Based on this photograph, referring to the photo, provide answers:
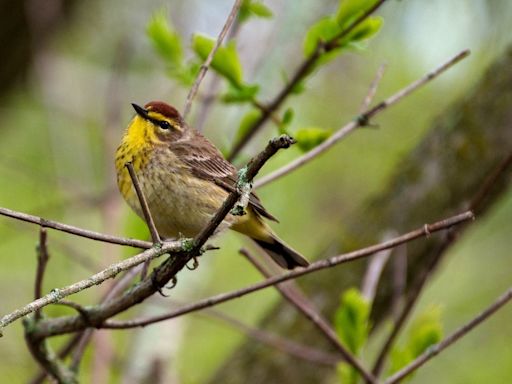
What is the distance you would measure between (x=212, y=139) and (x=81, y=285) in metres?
5.64

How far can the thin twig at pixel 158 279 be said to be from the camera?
219 centimetres

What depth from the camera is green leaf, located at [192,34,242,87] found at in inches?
137

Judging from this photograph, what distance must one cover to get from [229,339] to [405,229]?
3285 millimetres

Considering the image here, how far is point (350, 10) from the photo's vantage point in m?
3.33

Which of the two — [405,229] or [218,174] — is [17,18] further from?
[405,229]

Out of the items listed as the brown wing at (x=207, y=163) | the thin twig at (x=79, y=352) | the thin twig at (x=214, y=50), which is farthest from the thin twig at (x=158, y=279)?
the brown wing at (x=207, y=163)

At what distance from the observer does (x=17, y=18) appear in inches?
232

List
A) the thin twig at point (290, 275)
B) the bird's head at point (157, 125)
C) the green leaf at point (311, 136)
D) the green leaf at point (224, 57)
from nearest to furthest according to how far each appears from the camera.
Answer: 1. the thin twig at point (290, 275)
2. the green leaf at point (311, 136)
3. the green leaf at point (224, 57)
4. the bird's head at point (157, 125)

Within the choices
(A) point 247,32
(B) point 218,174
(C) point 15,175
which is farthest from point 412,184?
(C) point 15,175

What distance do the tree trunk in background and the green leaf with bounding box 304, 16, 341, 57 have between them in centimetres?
130

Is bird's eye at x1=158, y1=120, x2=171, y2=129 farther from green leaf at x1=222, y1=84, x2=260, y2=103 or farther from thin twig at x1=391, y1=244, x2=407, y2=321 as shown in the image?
thin twig at x1=391, y1=244, x2=407, y2=321

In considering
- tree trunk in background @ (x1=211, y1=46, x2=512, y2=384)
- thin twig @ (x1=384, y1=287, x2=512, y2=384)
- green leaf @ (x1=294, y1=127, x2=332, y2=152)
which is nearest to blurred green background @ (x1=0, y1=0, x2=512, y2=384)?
tree trunk in background @ (x1=211, y1=46, x2=512, y2=384)

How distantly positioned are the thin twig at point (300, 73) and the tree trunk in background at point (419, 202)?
93 cm

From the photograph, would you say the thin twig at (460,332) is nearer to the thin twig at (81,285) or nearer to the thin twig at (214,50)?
the thin twig at (81,285)
